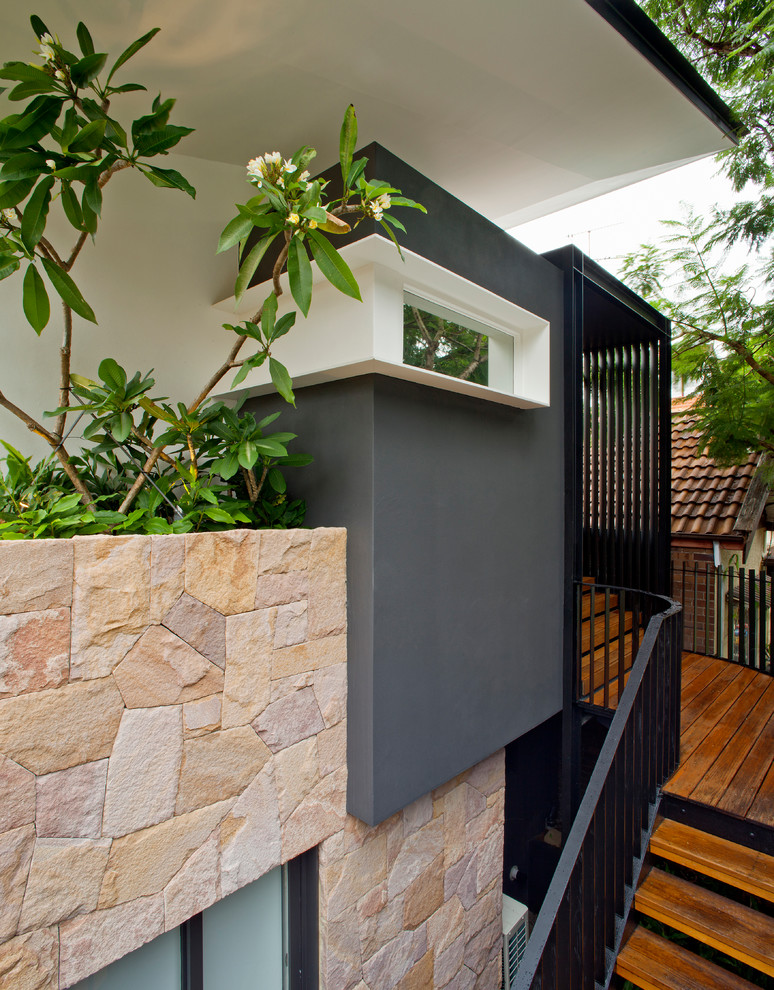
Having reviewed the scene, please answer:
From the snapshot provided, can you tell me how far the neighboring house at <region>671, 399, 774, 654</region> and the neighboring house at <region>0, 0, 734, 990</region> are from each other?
13.9ft

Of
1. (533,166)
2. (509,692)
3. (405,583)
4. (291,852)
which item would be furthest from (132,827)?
(533,166)

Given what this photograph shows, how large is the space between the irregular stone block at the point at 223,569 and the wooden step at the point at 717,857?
8.46 feet

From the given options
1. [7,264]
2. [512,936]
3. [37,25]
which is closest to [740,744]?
[512,936]

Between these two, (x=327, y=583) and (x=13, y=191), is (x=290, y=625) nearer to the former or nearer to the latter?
(x=327, y=583)

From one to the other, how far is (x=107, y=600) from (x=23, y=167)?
1.41 meters

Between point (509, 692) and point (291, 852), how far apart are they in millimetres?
1581

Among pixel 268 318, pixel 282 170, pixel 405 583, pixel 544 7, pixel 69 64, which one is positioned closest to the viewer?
pixel 69 64

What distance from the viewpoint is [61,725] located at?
164cm

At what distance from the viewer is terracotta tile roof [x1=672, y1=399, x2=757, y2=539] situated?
6.96 metres

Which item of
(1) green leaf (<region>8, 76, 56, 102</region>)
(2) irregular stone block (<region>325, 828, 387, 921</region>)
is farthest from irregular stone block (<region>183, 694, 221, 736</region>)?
(1) green leaf (<region>8, 76, 56, 102</region>)

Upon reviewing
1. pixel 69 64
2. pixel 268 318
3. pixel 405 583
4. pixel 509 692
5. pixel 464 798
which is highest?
pixel 69 64

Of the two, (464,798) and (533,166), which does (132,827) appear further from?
(533,166)

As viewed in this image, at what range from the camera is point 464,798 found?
320 cm

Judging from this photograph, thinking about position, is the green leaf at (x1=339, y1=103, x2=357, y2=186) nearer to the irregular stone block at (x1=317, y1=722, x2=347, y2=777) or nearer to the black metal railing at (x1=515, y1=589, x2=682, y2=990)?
the irregular stone block at (x1=317, y1=722, x2=347, y2=777)
